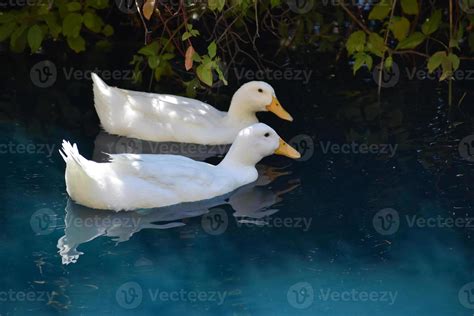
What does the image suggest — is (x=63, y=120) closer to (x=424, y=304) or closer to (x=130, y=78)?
(x=130, y=78)

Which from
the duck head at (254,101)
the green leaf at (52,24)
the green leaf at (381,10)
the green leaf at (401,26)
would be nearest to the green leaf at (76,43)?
the green leaf at (52,24)

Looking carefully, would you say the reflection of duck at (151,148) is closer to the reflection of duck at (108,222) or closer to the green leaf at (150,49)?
the green leaf at (150,49)

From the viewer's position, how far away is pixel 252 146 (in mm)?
8398

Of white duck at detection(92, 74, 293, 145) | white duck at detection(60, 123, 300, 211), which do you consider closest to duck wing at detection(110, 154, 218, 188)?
white duck at detection(60, 123, 300, 211)

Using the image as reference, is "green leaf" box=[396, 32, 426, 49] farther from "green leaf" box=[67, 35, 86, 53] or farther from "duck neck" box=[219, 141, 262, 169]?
"green leaf" box=[67, 35, 86, 53]

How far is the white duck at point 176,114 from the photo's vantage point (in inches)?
357

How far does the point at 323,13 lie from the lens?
1109cm

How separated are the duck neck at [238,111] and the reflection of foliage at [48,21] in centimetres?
185

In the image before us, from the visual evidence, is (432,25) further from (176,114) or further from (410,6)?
(176,114)

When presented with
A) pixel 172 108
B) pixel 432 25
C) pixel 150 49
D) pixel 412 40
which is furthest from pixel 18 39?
pixel 432 25

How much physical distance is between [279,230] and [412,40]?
2.80 metres

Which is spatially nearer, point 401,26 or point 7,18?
point 401,26

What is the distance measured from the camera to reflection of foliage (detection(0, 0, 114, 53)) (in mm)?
10102

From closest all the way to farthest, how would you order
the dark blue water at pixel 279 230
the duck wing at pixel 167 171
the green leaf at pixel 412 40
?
the dark blue water at pixel 279 230 → the duck wing at pixel 167 171 → the green leaf at pixel 412 40
